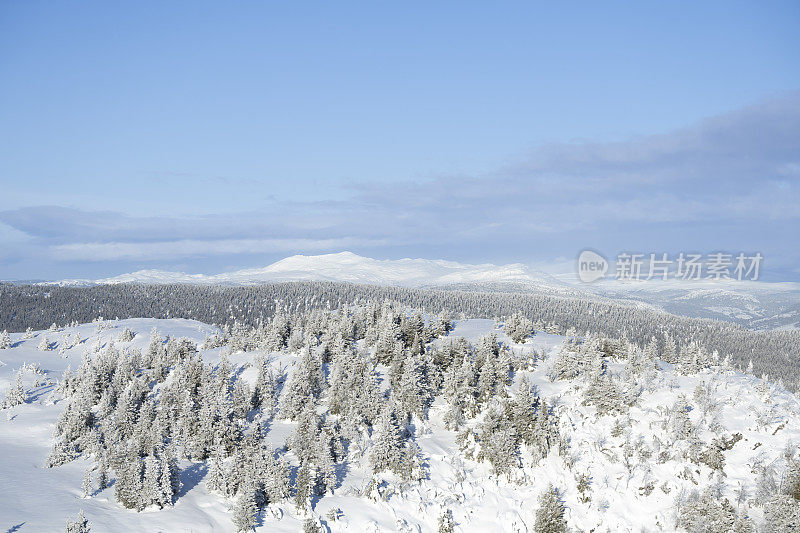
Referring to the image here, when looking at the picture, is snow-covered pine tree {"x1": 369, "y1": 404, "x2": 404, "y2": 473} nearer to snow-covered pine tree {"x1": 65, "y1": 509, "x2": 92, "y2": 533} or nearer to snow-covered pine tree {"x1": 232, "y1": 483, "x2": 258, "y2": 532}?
snow-covered pine tree {"x1": 232, "y1": 483, "x2": 258, "y2": 532}

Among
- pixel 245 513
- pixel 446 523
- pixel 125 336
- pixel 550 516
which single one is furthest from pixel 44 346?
pixel 550 516

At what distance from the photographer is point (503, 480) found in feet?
119

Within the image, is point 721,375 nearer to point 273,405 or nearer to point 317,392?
point 317,392

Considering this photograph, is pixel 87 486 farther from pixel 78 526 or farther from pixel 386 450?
pixel 386 450

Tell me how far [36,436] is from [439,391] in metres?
43.5

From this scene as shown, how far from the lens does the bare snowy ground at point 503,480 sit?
30.5 metres

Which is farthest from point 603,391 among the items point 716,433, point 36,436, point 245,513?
point 36,436

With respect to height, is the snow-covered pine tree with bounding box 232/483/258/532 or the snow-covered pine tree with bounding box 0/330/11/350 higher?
the snow-covered pine tree with bounding box 232/483/258/532

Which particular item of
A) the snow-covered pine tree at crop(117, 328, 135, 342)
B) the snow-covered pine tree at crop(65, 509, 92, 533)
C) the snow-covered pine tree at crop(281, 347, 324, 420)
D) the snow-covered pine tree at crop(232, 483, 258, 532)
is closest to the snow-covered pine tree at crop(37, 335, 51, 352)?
the snow-covered pine tree at crop(117, 328, 135, 342)

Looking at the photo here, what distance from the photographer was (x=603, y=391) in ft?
136

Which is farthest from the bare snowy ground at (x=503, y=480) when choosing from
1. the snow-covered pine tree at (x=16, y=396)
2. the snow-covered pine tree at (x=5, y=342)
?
the snow-covered pine tree at (x=5, y=342)

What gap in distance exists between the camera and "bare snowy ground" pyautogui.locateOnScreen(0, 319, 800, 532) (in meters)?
30.5

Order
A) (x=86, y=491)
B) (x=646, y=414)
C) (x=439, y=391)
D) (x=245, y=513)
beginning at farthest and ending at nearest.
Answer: (x=439, y=391), (x=646, y=414), (x=86, y=491), (x=245, y=513)

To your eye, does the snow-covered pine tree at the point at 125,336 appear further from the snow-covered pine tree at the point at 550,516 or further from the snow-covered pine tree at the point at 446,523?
the snow-covered pine tree at the point at 550,516
